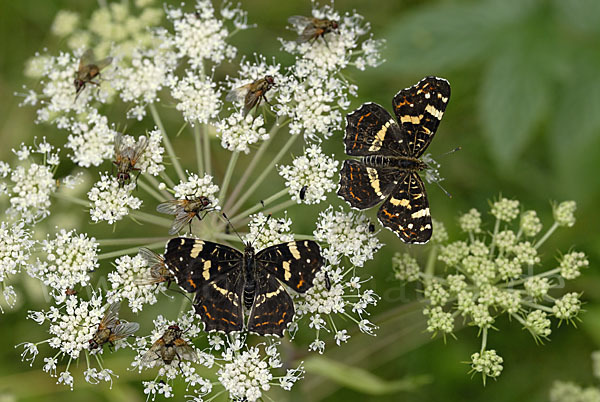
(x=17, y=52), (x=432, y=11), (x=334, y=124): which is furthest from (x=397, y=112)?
(x=17, y=52)

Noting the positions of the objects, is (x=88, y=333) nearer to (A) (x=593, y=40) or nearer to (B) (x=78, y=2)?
(B) (x=78, y=2)

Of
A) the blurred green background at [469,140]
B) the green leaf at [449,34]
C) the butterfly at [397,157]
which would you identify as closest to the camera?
the butterfly at [397,157]

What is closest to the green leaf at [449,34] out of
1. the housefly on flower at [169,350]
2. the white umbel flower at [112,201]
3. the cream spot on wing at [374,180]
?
the cream spot on wing at [374,180]

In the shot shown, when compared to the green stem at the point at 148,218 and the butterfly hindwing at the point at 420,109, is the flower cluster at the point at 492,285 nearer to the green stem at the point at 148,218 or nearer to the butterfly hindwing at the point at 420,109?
the butterfly hindwing at the point at 420,109

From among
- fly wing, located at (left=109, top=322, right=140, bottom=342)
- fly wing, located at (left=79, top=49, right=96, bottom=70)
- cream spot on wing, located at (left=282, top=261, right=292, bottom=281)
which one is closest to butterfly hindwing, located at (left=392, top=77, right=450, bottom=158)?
cream spot on wing, located at (left=282, top=261, right=292, bottom=281)

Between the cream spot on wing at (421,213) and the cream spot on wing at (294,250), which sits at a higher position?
the cream spot on wing at (421,213)

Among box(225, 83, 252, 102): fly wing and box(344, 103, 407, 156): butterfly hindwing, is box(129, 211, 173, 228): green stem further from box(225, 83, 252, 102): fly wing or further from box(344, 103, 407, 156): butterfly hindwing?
box(344, 103, 407, 156): butterfly hindwing
